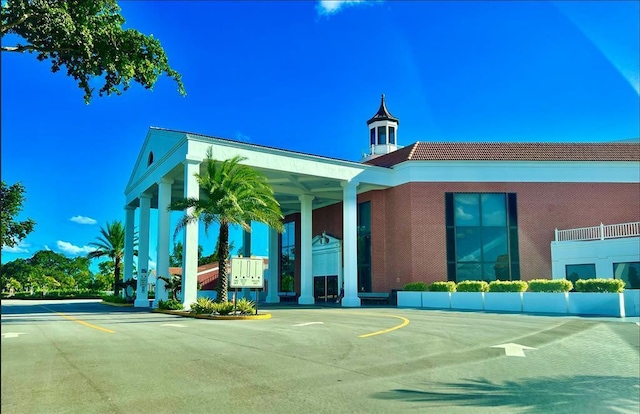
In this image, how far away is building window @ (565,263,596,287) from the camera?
3115 centimetres

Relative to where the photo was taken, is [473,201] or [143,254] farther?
[143,254]

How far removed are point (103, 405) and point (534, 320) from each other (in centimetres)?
1750

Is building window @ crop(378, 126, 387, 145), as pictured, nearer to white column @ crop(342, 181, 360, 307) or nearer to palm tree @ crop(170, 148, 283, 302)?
white column @ crop(342, 181, 360, 307)

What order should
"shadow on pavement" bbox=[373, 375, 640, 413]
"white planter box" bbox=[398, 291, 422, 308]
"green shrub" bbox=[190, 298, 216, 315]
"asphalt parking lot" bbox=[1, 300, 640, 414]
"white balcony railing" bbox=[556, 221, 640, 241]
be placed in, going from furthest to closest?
1. "white planter box" bbox=[398, 291, 422, 308]
2. "white balcony railing" bbox=[556, 221, 640, 241]
3. "green shrub" bbox=[190, 298, 216, 315]
4. "shadow on pavement" bbox=[373, 375, 640, 413]
5. "asphalt parking lot" bbox=[1, 300, 640, 414]

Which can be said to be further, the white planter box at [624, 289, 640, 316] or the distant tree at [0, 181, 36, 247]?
the white planter box at [624, 289, 640, 316]

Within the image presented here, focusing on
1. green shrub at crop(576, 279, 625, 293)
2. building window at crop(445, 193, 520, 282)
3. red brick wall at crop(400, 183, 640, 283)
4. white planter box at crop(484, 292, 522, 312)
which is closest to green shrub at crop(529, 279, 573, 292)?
green shrub at crop(576, 279, 625, 293)

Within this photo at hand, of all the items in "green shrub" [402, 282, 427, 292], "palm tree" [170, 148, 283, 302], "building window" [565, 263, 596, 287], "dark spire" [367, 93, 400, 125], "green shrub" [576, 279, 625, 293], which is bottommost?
"green shrub" [402, 282, 427, 292]

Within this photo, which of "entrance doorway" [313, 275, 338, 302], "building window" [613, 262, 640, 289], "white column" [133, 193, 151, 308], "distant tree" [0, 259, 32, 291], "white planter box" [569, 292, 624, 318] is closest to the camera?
"distant tree" [0, 259, 32, 291]

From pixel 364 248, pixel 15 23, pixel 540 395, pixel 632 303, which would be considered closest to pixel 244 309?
pixel 15 23

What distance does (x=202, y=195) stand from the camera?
34.3 metres

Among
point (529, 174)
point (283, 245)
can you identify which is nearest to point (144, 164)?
point (283, 245)

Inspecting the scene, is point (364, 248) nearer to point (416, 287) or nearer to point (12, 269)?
point (416, 287)

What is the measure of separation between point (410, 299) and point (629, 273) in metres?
12.2

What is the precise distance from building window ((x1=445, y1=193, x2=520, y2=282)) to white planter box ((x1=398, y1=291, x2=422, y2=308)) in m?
3.55
